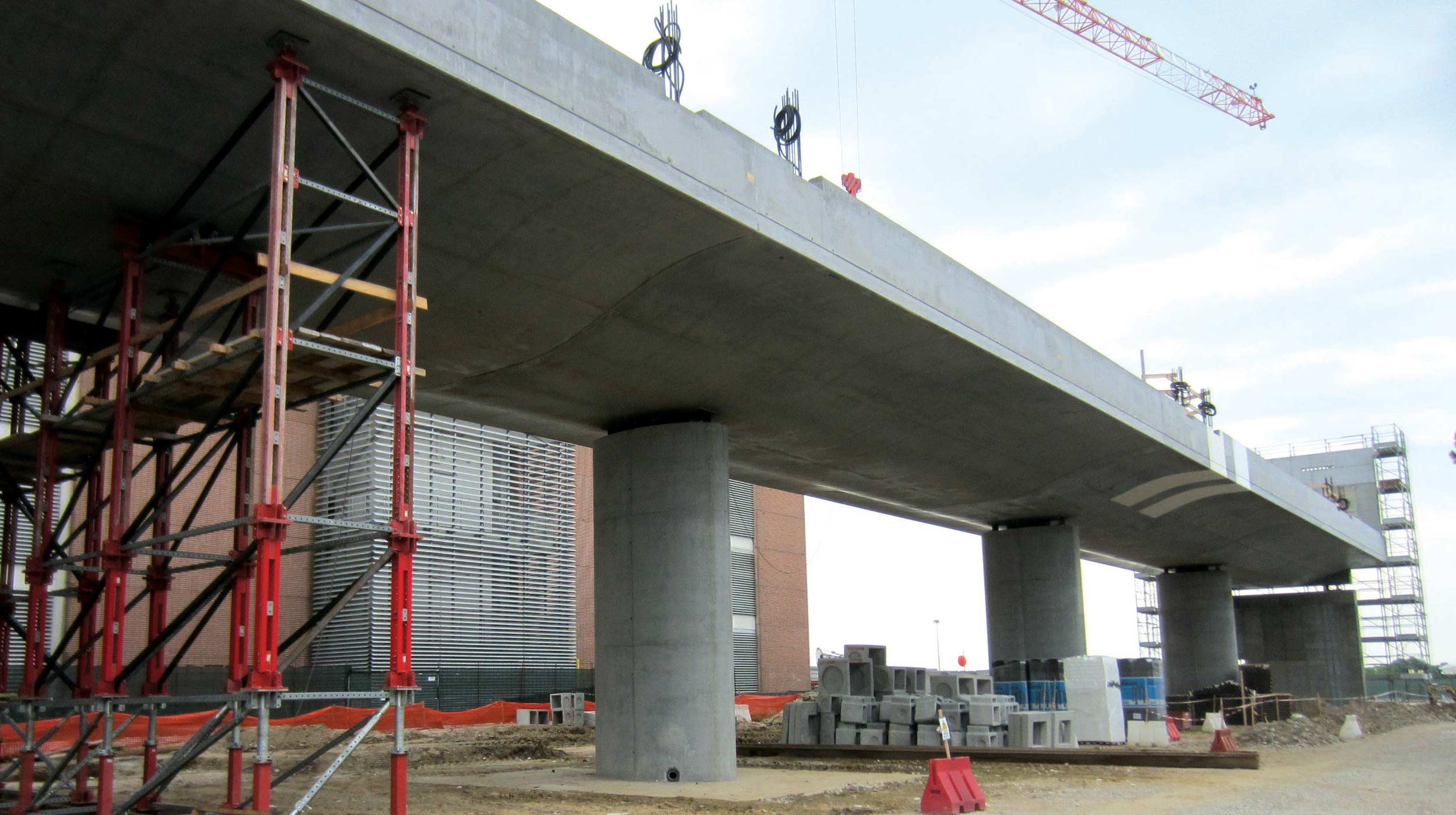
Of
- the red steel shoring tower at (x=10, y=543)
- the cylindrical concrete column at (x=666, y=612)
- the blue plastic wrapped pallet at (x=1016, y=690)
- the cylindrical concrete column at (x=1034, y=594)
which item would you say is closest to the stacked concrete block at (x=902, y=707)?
the blue plastic wrapped pallet at (x=1016, y=690)

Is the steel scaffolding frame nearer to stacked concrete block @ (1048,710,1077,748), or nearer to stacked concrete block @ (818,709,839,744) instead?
stacked concrete block @ (818,709,839,744)

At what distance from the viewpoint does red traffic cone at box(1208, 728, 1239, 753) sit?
80.2 ft

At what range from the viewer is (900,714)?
26.5m

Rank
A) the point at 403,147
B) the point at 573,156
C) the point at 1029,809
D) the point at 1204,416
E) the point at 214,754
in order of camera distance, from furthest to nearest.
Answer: the point at 1204,416 < the point at 214,754 < the point at 1029,809 < the point at 573,156 < the point at 403,147

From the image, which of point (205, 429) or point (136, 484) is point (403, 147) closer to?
point (205, 429)

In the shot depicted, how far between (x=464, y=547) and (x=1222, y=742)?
24.4 m

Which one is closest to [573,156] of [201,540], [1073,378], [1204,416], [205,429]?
[205,429]

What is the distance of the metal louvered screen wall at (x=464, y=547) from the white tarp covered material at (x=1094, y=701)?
768 inches

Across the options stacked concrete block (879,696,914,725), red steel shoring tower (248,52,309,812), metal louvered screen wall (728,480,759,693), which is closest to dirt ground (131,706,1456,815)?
stacked concrete block (879,696,914,725)

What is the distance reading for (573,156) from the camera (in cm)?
1277

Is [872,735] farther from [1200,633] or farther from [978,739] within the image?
[1200,633]

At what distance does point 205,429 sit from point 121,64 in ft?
14.3

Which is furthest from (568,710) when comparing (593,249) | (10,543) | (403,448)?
(403,448)

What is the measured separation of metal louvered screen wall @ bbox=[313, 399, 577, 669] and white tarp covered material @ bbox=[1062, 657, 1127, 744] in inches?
768
